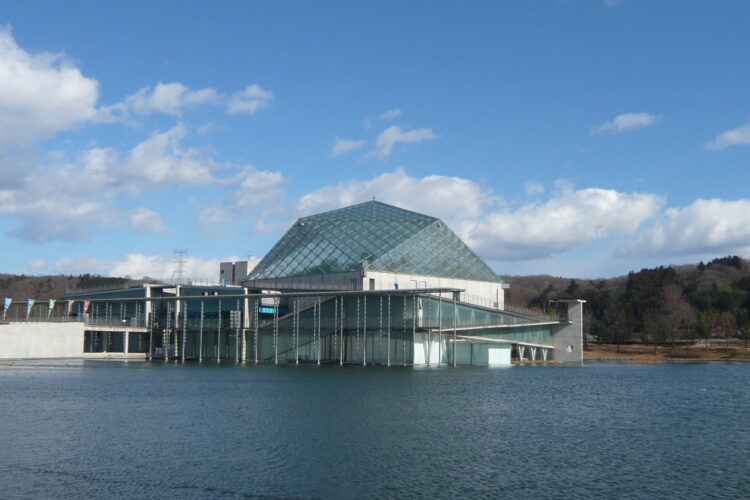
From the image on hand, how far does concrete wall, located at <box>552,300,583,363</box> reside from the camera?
100625 mm

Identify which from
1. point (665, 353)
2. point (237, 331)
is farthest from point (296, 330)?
point (665, 353)

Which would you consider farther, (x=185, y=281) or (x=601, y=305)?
(x=601, y=305)

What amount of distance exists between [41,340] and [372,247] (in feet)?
126

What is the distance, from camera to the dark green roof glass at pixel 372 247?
94.2 meters

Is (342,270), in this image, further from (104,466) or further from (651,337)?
(651,337)

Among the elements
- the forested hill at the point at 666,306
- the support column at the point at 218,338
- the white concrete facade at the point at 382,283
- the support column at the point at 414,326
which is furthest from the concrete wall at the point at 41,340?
the forested hill at the point at 666,306

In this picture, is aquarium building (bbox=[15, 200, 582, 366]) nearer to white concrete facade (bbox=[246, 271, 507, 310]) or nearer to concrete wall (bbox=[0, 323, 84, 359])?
white concrete facade (bbox=[246, 271, 507, 310])

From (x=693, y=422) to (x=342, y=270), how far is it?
56.1 meters

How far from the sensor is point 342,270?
92625 millimetres

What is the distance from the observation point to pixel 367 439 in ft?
110

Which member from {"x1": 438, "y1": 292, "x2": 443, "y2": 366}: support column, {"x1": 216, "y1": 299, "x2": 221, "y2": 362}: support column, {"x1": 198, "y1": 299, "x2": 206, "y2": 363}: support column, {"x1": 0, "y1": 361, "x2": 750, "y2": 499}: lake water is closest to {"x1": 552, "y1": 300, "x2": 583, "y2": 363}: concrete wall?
{"x1": 438, "y1": 292, "x2": 443, "y2": 366}: support column

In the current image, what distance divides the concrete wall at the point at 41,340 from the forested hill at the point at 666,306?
91091mm

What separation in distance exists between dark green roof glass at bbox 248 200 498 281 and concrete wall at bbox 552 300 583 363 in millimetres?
10889

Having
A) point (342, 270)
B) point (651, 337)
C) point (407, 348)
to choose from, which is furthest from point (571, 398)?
point (651, 337)
